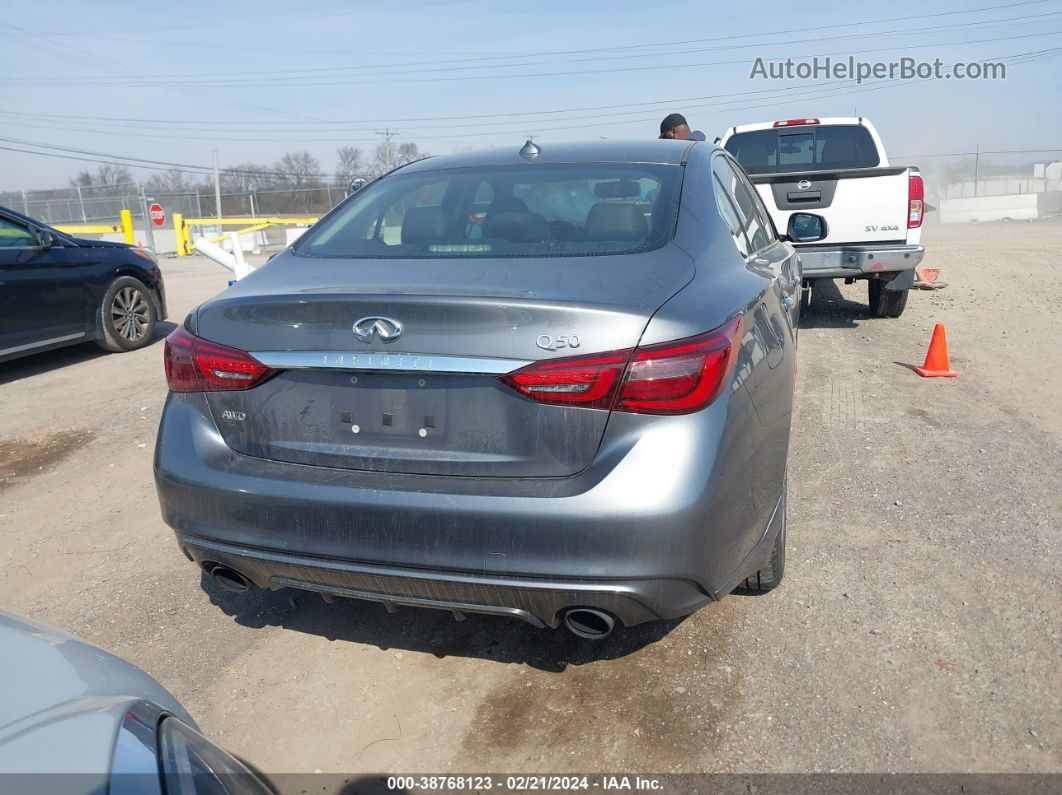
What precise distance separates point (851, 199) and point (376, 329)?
6857 millimetres

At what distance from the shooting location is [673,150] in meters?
3.63

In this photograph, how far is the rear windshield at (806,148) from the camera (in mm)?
9562

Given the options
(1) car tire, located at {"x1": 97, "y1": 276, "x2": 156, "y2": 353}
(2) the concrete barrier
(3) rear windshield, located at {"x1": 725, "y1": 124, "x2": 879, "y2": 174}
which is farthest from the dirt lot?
(2) the concrete barrier

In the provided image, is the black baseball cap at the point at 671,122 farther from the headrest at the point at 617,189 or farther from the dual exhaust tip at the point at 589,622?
the dual exhaust tip at the point at 589,622

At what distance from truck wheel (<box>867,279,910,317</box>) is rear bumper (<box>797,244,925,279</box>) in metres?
0.61

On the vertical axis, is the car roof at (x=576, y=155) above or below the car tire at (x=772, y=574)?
above

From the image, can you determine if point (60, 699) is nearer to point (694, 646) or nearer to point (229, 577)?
point (229, 577)

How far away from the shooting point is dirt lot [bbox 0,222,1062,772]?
2609 millimetres

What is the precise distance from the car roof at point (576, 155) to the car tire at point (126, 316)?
5.40m

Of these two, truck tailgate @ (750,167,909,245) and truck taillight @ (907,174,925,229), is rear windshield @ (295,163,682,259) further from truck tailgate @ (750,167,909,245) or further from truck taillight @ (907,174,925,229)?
truck taillight @ (907,174,925,229)

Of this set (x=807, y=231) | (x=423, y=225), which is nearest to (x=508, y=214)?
(x=423, y=225)

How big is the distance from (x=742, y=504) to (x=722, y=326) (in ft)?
1.74

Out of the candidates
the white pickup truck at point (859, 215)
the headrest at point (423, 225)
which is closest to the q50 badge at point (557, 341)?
the headrest at point (423, 225)

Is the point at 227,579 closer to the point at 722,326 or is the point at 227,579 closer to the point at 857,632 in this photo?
the point at 722,326
